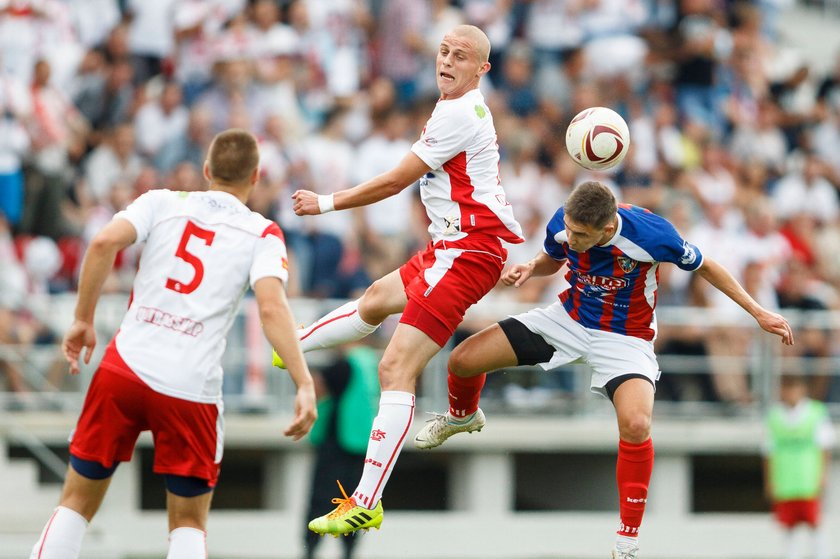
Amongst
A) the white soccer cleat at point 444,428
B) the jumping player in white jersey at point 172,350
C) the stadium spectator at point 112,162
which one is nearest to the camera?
the jumping player in white jersey at point 172,350

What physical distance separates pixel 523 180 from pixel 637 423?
27.0ft

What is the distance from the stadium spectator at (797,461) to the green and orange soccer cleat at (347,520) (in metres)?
8.40

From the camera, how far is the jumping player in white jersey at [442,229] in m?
8.33

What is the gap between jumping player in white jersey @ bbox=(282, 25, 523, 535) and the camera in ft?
27.3

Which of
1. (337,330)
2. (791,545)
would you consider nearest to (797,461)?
(791,545)

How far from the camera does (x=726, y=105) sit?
1925 cm

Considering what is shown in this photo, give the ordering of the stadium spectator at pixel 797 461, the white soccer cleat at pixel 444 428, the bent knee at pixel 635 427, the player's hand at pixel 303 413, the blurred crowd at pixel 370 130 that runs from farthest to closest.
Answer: the stadium spectator at pixel 797 461, the blurred crowd at pixel 370 130, the white soccer cleat at pixel 444 428, the bent knee at pixel 635 427, the player's hand at pixel 303 413

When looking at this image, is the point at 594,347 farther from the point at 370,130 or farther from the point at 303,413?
the point at 370,130

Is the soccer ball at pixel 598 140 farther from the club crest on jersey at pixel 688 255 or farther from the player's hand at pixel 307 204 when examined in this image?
the player's hand at pixel 307 204

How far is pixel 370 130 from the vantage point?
53.9ft

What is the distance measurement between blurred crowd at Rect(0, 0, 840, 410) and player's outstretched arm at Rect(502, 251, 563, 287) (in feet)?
20.1

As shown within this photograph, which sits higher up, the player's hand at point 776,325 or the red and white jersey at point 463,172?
the red and white jersey at point 463,172

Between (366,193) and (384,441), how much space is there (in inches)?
56.4

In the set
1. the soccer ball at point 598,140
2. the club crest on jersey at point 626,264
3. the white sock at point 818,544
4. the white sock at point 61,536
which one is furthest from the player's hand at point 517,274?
the white sock at point 818,544
